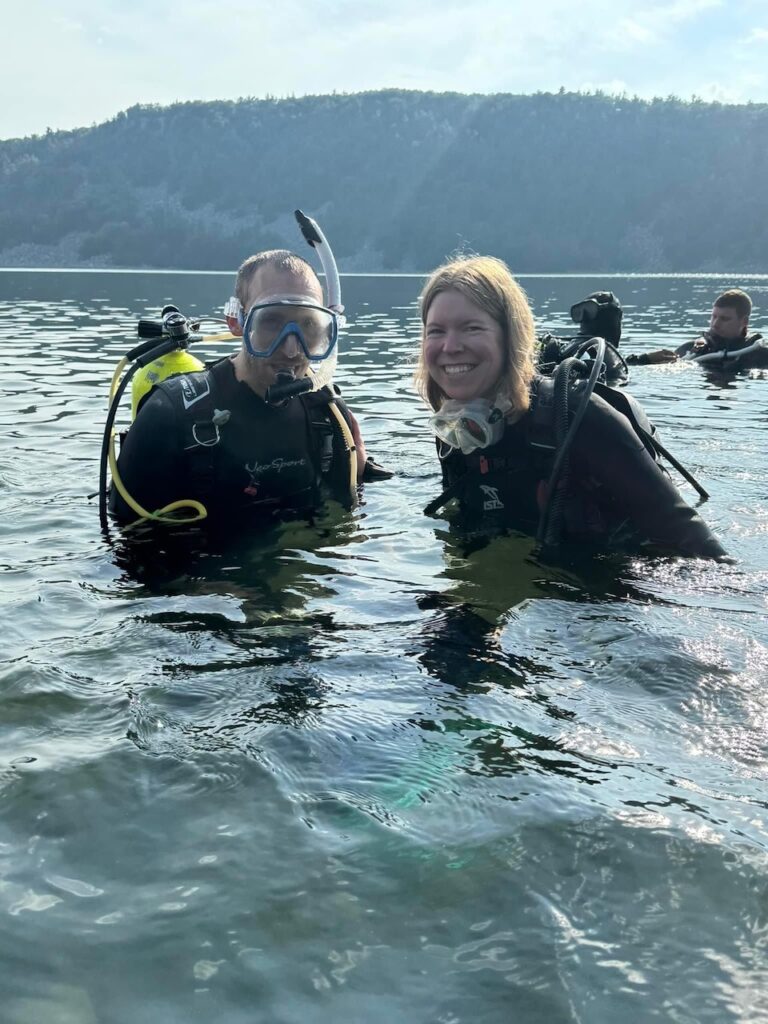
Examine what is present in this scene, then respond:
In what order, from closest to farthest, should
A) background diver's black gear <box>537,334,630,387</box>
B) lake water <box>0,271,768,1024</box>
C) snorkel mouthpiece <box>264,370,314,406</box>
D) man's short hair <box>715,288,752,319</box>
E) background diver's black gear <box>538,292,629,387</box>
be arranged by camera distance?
lake water <box>0,271,768,1024</box> → snorkel mouthpiece <box>264,370,314,406</box> → background diver's black gear <box>537,334,630,387</box> → background diver's black gear <box>538,292,629,387</box> → man's short hair <box>715,288,752,319</box>

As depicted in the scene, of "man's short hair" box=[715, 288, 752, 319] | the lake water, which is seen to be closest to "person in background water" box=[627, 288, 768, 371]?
"man's short hair" box=[715, 288, 752, 319]

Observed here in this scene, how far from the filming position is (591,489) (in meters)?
4.50

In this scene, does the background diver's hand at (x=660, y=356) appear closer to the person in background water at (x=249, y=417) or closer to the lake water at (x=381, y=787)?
the lake water at (x=381, y=787)

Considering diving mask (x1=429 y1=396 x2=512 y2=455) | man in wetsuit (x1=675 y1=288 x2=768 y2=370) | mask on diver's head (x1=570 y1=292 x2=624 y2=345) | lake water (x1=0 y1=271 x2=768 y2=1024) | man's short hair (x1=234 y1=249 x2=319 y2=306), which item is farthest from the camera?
man in wetsuit (x1=675 y1=288 x2=768 y2=370)

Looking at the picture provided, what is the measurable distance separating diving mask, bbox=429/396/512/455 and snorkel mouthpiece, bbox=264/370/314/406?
2.51 ft

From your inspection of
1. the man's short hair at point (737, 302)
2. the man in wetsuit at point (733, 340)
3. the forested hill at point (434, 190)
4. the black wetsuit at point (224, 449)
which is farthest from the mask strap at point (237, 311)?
the forested hill at point (434, 190)

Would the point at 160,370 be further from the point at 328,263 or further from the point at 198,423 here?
the point at 328,263

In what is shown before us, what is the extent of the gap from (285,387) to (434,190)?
6720 inches

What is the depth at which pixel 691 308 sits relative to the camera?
34.9 meters

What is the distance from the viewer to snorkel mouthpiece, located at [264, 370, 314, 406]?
482cm

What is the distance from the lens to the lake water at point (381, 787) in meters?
2.06

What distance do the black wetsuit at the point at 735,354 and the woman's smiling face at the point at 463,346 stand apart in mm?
9990

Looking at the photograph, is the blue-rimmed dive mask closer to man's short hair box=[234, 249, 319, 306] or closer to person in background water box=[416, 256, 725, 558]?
man's short hair box=[234, 249, 319, 306]

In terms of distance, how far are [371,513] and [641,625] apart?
2.47m
